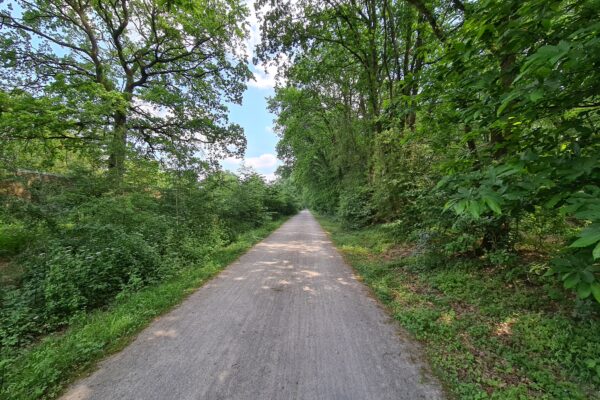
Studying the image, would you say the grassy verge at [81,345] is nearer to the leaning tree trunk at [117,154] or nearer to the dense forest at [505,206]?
the dense forest at [505,206]

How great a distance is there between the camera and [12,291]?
4.07 metres

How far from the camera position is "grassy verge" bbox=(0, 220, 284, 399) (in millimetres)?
2248

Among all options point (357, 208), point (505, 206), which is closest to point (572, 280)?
point (505, 206)

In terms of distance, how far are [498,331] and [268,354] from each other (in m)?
2.80

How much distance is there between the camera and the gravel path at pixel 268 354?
2215 millimetres

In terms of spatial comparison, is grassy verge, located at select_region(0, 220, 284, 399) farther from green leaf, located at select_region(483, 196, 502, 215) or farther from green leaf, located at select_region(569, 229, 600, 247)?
green leaf, located at select_region(569, 229, 600, 247)

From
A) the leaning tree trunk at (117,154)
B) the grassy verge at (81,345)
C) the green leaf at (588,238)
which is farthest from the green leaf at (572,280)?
the leaning tree trunk at (117,154)

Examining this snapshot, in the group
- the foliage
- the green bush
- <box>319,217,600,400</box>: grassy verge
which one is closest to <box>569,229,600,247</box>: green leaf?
the foliage

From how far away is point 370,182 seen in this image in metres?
12.3

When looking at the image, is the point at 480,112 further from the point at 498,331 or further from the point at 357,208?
the point at 357,208

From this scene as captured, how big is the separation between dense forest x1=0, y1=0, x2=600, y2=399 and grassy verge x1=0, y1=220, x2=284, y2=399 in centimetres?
2

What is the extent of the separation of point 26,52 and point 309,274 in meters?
12.9

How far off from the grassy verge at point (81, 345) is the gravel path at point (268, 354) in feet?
0.59

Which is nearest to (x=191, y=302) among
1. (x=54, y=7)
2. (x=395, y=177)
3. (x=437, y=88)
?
(x=437, y=88)
